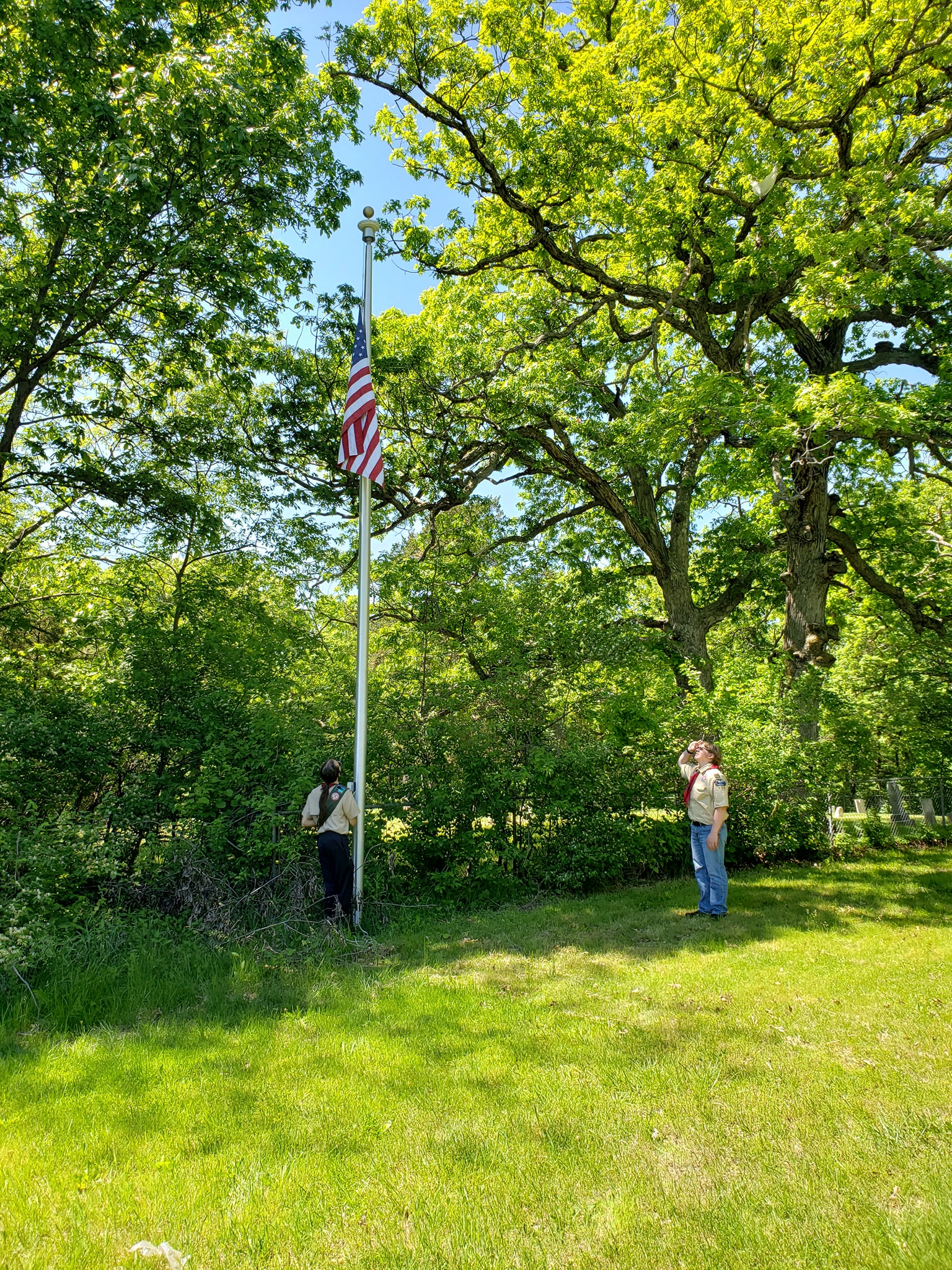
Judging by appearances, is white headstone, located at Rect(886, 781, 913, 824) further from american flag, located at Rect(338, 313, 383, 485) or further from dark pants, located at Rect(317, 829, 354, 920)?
american flag, located at Rect(338, 313, 383, 485)

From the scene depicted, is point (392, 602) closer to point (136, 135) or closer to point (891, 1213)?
point (136, 135)

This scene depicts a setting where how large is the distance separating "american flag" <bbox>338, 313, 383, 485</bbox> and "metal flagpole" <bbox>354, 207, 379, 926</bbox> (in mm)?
165

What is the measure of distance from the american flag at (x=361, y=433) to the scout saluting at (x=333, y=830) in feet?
11.1

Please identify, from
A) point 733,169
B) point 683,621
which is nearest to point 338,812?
point 683,621

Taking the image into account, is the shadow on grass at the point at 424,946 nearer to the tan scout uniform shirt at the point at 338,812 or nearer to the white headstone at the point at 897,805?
the tan scout uniform shirt at the point at 338,812

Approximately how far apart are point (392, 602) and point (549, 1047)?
10559mm

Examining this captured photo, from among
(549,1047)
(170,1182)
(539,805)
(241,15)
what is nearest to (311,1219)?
(170,1182)

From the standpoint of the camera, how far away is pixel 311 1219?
112 inches

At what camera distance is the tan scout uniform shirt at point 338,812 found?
7.36 meters

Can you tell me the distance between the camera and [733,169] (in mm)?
11547

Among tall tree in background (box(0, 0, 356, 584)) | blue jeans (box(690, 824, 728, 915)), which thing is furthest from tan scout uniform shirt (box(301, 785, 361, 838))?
tall tree in background (box(0, 0, 356, 584))

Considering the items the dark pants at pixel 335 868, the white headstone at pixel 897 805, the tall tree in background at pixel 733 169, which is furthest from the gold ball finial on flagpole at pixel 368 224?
the white headstone at pixel 897 805

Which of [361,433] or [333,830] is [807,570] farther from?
[333,830]

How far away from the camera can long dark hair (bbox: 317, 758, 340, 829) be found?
7.37m
